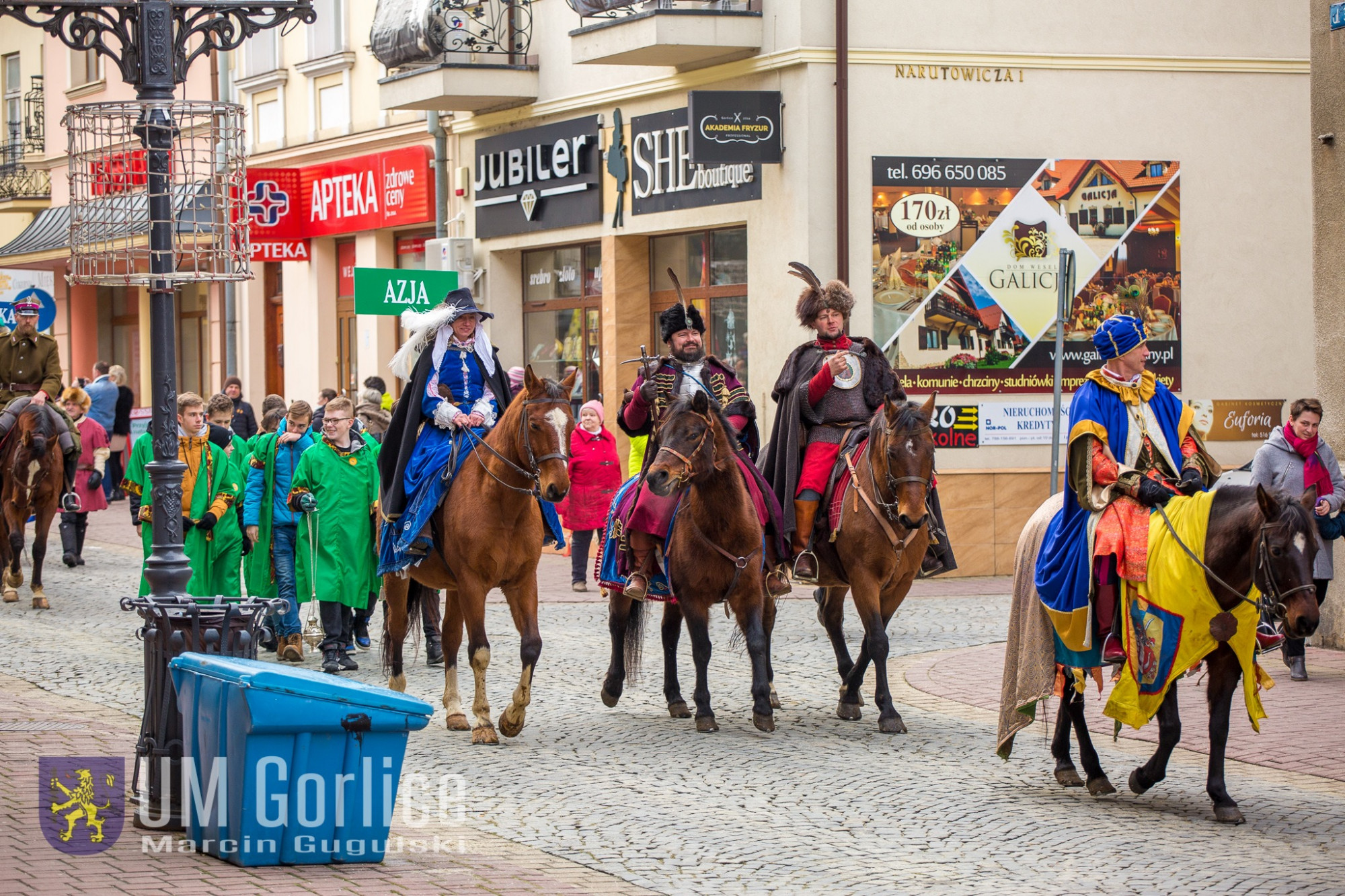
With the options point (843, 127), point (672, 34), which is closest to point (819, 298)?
point (843, 127)

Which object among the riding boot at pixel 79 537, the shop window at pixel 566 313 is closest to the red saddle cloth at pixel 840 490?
the shop window at pixel 566 313

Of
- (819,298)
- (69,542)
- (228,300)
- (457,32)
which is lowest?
(69,542)

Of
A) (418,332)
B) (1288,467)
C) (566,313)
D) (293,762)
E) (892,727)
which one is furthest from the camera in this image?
(566,313)

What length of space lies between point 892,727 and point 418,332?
366cm

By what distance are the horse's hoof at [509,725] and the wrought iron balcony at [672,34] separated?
1089 cm

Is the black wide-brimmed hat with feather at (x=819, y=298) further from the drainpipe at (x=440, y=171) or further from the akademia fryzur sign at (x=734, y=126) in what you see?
the drainpipe at (x=440, y=171)

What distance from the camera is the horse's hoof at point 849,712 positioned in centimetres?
1059

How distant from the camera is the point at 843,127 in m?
18.6

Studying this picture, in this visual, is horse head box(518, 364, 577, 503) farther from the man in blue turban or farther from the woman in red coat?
the woman in red coat

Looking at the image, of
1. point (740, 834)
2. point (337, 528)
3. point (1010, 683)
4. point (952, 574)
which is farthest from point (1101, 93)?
point (740, 834)

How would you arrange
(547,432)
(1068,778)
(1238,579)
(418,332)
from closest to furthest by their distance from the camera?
1. (1238,579)
2. (1068,778)
3. (547,432)
4. (418,332)

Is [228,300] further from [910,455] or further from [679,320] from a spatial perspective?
[910,455]

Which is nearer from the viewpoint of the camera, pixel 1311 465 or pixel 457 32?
pixel 1311 465

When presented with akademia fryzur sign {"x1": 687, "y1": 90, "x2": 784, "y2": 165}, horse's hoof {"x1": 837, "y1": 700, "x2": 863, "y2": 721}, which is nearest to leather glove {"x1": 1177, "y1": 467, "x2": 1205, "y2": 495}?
horse's hoof {"x1": 837, "y1": 700, "x2": 863, "y2": 721}
